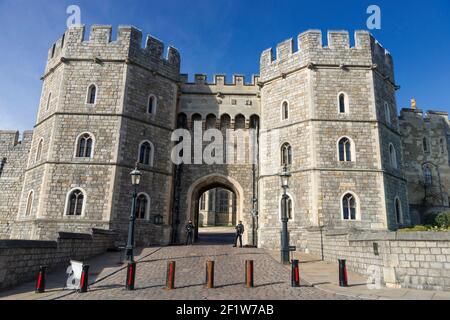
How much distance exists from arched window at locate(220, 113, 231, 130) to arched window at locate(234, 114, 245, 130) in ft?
1.51

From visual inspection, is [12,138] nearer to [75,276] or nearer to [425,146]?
[75,276]

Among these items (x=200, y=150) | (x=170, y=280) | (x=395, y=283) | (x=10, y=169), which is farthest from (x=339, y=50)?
(x=10, y=169)

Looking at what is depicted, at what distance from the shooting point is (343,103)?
1720cm

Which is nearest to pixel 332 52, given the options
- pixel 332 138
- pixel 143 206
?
pixel 332 138

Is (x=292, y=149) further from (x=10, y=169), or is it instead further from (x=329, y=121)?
(x=10, y=169)

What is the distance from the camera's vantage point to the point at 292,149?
17.2 meters

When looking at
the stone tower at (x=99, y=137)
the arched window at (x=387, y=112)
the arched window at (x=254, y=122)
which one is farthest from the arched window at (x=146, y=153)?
the arched window at (x=387, y=112)

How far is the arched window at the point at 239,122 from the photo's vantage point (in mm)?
20562

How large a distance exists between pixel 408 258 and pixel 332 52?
12685mm

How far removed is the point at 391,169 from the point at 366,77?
5.26 meters

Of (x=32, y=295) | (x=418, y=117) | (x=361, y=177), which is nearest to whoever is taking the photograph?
(x=32, y=295)

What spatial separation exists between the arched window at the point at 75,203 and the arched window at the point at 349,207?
42.8 ft

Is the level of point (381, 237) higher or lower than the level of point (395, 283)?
higher

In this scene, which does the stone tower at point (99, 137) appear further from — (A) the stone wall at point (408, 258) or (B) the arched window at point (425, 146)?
(B) the arched window at point (425, 146)
